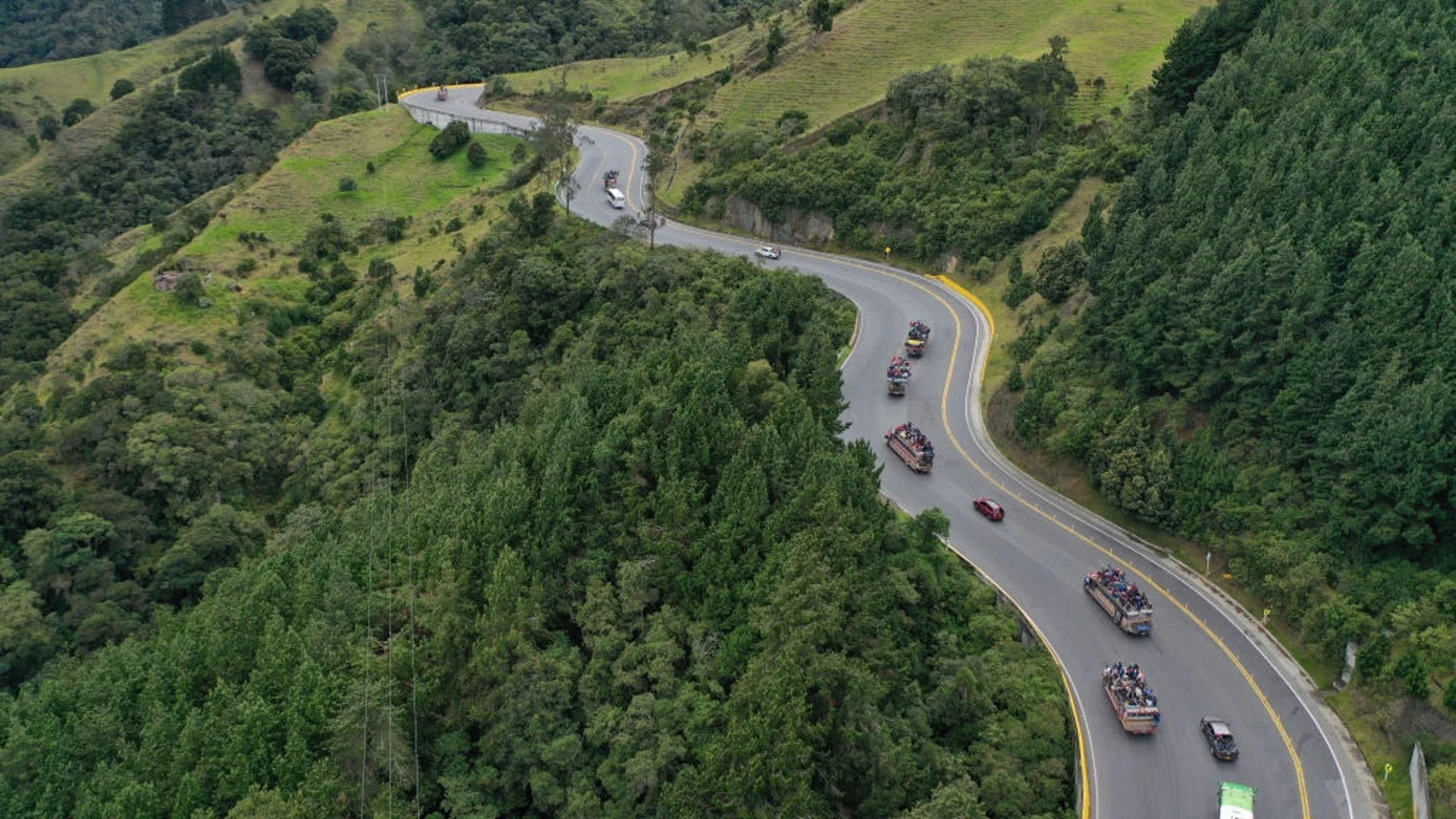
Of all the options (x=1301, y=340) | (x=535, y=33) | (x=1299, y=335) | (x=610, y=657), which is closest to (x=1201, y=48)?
(x=1299, y=335)

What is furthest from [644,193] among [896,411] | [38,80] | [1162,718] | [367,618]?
[38,80]

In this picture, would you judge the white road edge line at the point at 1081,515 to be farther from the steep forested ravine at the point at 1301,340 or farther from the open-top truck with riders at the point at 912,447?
the open-top truck with riders at the point at 912,447

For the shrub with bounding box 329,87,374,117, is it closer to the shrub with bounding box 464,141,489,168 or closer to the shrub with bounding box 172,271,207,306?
the shrub with bounding box 464,141,489,168

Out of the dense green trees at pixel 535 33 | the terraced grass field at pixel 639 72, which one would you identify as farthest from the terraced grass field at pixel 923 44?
the dense green trees at pixel 535 33

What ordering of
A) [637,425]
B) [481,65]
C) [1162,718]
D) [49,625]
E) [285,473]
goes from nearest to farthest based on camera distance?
1. [1162,718]
2. [637,425]
3. [49,625]
4. [285,473]
5. [481,65]

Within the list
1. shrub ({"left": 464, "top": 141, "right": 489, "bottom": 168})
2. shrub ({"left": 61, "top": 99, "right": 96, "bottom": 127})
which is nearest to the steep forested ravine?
shrub ({"left": 464, "top": 141, "right": 489, "bottom": 168})

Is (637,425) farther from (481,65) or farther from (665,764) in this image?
(481,65)
